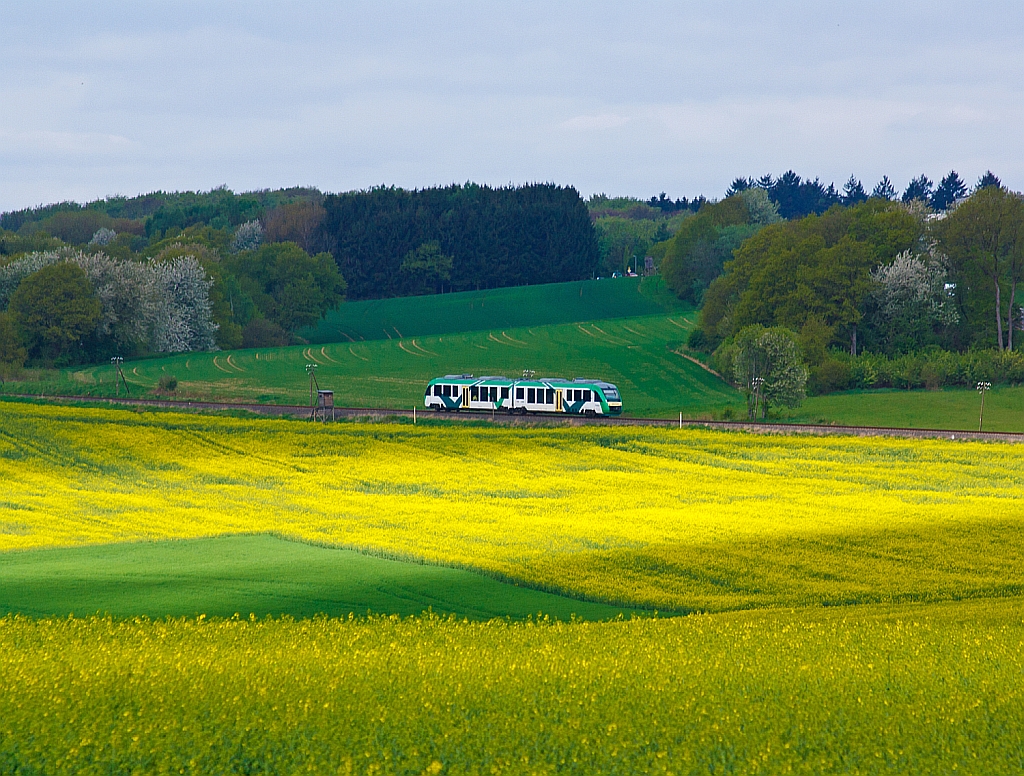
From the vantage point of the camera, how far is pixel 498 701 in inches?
603

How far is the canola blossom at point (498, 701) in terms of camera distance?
44.1 ft

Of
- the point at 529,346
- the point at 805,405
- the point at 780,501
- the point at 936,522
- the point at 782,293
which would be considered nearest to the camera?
the point at 936,522

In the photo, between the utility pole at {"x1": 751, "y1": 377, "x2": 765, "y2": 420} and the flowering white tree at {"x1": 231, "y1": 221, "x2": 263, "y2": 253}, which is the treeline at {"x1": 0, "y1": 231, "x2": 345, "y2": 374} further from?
the utility pole at {"x1": 751, "y1": 377, "x2": 765, "y2": 420}

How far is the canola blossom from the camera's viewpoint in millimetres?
13438

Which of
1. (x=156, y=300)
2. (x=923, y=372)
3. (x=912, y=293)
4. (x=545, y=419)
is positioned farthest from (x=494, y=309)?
(x=545, y=419)

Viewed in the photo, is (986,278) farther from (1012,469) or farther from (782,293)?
(1012,469)

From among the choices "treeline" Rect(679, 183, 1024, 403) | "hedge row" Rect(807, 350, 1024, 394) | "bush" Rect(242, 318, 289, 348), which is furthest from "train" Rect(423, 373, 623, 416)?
"bush" Rect(242, 318, 289, 348)

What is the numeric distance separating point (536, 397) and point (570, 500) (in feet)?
99.1

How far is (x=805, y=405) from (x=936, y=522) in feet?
166

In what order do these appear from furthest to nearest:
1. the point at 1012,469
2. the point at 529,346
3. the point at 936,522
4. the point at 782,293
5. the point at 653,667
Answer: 1. the point at 529,346
2. the point at 782,293
3. the point at 1012,469
4. the point at 936,522
5. the point at 653,667

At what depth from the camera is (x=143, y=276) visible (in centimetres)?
11738

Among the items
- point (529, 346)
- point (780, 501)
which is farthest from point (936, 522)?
point (529, 346)

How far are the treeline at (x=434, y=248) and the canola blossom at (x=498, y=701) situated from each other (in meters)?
169

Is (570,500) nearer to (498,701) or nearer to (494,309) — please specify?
(498,701)
